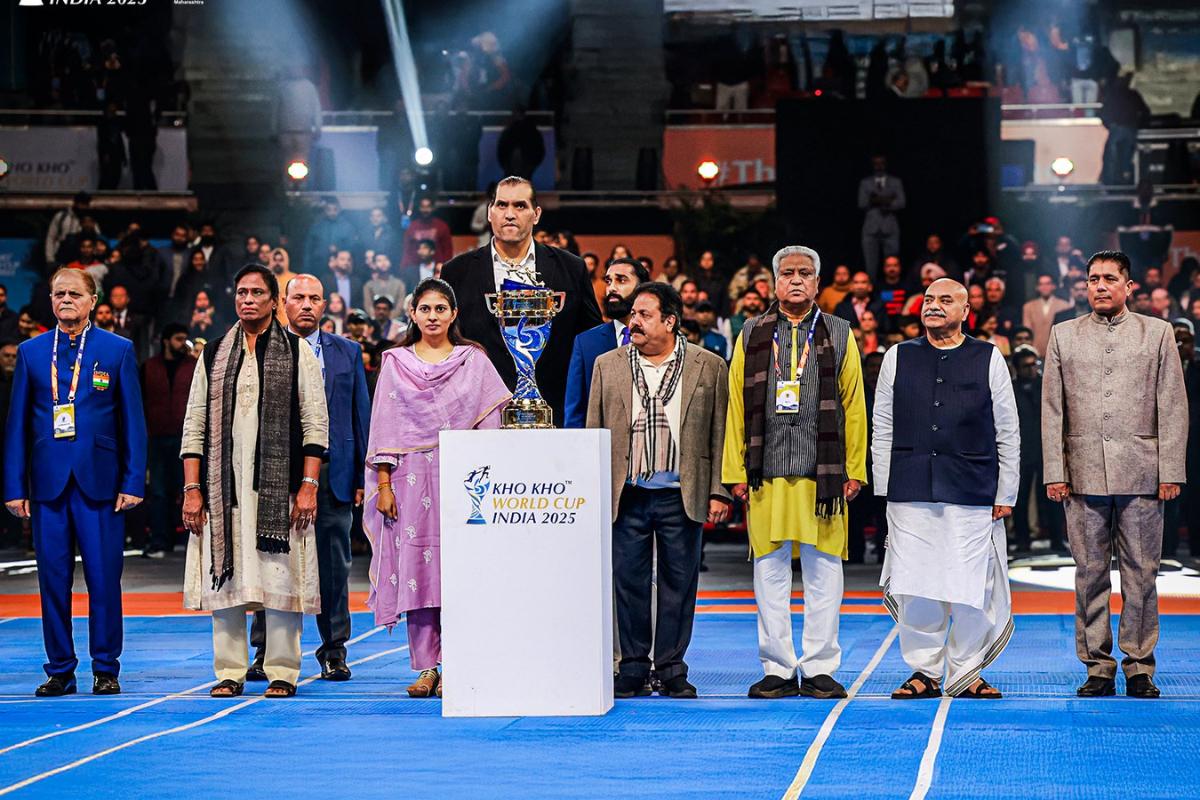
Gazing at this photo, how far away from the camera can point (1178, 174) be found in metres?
17.7

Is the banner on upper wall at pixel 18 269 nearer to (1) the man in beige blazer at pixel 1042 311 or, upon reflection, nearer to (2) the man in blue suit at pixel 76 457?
(1) the man in beige blazer at pixel 1042 311

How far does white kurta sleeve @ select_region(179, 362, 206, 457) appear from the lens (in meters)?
7.86

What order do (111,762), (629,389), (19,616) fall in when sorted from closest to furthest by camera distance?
(111,762) → (629,389) → (19,616)

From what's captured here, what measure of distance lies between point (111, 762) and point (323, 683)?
2.16 meters

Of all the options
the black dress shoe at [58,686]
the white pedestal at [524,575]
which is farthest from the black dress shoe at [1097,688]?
the black dress shoe at [58,686]

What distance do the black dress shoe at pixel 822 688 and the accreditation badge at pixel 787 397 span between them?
111cm

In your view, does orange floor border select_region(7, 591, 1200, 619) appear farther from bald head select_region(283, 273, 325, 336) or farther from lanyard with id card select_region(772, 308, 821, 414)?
lanyard with id card select_region(772, 308, 821, 414)

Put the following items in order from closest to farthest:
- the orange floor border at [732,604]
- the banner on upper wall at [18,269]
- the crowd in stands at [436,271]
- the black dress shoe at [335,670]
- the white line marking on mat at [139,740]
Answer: the white line marking on mat at [139,740], the black dress shoe at [335,670], the orange floor border at [732,604], the crowd in stands at [436,271], the banner on upper wall at [18,269]

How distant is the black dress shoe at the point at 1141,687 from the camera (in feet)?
24.3

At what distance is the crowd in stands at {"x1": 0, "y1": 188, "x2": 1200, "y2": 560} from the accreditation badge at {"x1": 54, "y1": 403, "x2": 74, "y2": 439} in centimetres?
653

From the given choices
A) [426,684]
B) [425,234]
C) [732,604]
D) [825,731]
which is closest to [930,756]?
[825,731]

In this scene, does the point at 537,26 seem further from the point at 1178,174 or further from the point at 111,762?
the point at 111,762

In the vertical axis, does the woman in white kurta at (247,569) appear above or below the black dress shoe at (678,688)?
above

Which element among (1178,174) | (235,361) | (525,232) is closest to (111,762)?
(235,361)
